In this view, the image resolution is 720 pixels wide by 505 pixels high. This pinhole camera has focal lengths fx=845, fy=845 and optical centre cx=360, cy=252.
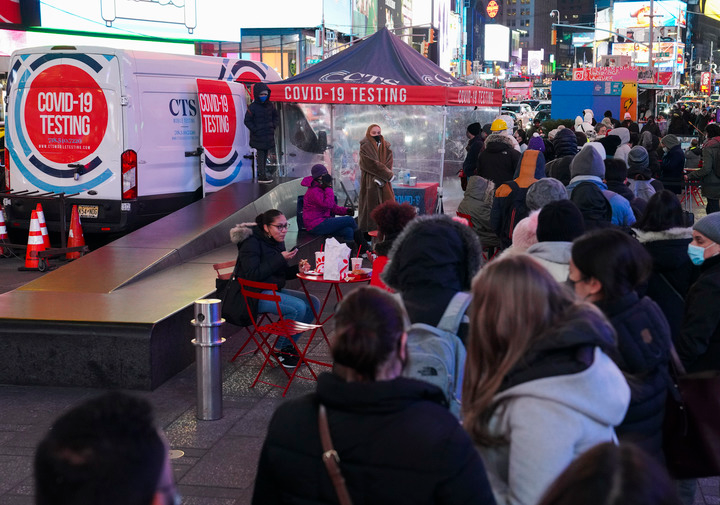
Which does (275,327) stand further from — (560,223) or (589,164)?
(589,164)

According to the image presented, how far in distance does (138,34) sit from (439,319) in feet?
91.4

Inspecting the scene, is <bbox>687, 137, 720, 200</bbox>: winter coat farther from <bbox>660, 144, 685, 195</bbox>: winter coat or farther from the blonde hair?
the blonde hair

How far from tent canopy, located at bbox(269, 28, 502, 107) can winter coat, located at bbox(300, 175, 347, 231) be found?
7.69ft

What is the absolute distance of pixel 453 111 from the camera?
1688 centimetres

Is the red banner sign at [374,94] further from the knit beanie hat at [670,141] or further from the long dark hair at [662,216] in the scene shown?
the long dark hair at [662,216]

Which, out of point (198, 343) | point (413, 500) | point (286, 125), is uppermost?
point (286, 125)

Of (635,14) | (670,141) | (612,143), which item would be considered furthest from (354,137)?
(635,14)

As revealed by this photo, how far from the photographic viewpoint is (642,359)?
338 cm

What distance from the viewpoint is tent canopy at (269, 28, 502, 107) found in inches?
522

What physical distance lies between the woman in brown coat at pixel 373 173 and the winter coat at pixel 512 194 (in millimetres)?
3164

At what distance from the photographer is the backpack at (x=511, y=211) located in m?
8.84

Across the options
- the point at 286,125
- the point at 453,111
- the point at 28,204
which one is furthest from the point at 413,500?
the point at 453,111

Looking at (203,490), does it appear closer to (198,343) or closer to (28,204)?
(198,343)

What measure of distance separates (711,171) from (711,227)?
36.4ft
